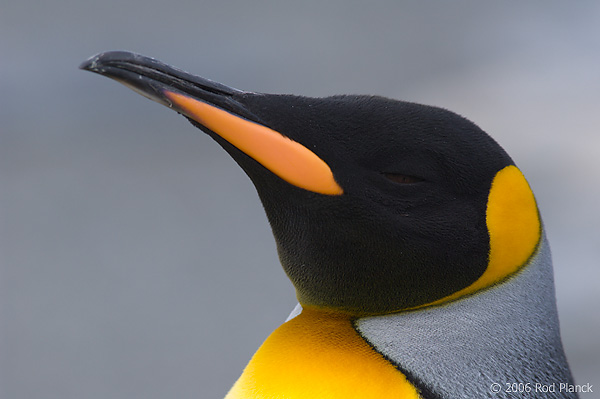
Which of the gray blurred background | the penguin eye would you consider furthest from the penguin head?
the gray blurred background

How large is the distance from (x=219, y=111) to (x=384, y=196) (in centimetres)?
22

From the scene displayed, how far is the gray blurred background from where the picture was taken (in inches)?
122

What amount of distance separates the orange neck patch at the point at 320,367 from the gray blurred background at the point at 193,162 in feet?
7.41

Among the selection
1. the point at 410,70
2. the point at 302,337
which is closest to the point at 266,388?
the point at 302,337

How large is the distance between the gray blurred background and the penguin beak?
240 cm

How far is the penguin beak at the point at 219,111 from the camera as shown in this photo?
72 cm

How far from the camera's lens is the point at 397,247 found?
797mm

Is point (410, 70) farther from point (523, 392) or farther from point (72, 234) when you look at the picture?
point (523, 392)

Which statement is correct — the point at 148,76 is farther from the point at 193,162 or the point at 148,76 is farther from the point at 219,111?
the point at 193,162

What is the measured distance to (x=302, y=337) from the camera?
840mm

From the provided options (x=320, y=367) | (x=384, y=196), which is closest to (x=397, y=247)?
(x=384, y=196)

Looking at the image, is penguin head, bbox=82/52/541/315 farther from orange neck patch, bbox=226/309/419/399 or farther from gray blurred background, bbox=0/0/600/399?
gray blurred background, bbox=0/0/600/399

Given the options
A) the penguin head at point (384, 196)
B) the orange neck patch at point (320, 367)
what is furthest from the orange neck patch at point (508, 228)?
the orange neck patch at point (320, 367)

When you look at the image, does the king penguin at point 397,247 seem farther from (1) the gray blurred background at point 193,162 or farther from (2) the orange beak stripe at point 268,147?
(1) the gray blurred background at point 193,162
